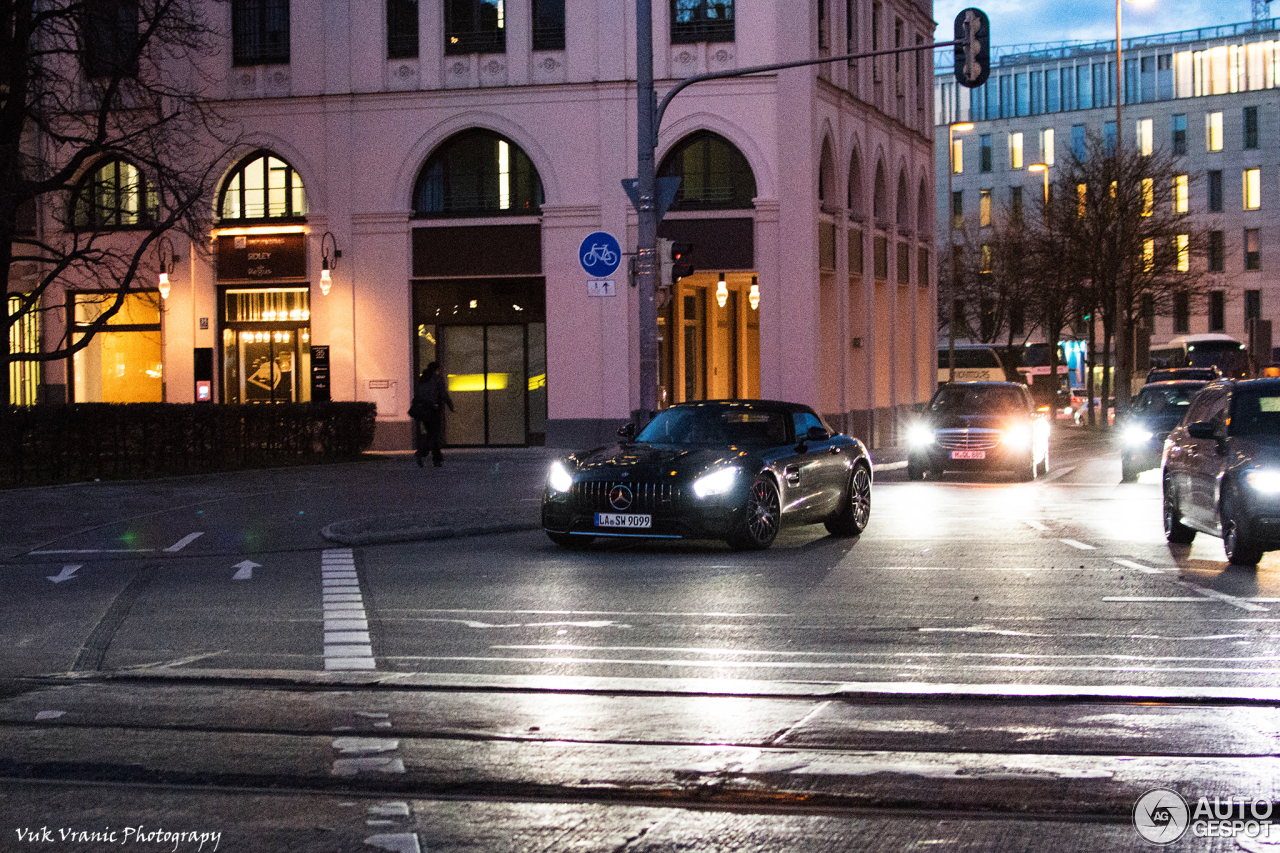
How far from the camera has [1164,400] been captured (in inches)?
1063

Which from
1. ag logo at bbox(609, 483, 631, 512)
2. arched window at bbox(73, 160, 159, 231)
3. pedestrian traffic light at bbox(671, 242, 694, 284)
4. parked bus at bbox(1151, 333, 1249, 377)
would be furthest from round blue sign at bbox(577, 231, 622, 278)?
parked bus at bbox(1151, 333, 1249, 377)

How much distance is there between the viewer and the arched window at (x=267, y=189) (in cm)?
3878

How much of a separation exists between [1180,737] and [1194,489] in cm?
856

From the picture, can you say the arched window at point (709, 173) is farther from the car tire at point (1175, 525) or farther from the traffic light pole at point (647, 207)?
the car tire at point (1175, 525)

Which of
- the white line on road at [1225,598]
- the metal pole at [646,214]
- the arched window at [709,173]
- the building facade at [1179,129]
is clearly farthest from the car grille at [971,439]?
the building facade at [1179,129]

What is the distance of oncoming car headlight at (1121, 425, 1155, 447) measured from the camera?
26.2 metres

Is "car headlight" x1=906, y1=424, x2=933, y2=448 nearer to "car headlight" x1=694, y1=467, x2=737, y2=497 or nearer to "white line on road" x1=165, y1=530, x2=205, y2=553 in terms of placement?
"car headlight" x1=694, y1=467, x2=737, y2=497

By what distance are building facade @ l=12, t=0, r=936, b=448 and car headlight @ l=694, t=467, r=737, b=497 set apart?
21.3m

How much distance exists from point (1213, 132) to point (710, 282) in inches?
2624

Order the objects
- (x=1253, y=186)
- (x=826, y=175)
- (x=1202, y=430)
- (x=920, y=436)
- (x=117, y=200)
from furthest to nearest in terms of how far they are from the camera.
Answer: (x=1253, y=186) < (x=826, y=175) < (x=117, y=200) < (x=920, y=436) < (x=1202, y=430)

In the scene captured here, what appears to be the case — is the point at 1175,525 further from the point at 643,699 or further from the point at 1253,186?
the point at 1253,186

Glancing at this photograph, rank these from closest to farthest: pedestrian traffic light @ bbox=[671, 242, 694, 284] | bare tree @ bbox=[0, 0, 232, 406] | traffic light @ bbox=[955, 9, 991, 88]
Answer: pedestrian traffic light @ bbox=[671, 242, 694, 284]
traffic light @ bbox=[955, 9, 991, 88]
bare tree @ bbox=[0, 0, 232, 406]

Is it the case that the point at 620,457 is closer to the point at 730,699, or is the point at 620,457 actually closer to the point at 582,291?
the point at 730,699

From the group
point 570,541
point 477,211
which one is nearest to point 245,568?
point 570,541
